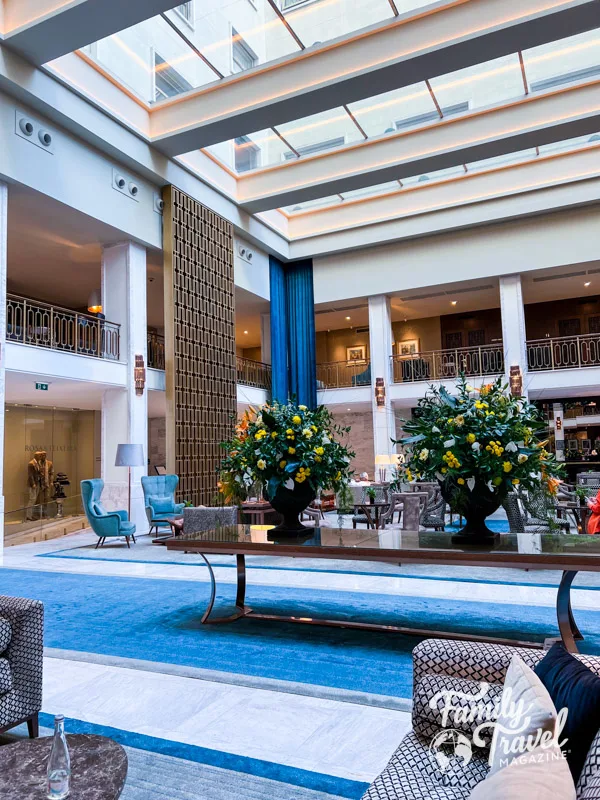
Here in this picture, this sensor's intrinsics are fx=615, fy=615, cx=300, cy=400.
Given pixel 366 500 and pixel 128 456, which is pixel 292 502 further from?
pixel 128 456

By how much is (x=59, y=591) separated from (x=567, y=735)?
18.0 feet

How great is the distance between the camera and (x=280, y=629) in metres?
4.30

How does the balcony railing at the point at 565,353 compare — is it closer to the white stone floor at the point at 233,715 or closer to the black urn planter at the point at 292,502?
the black urn planter at the point at 292,502

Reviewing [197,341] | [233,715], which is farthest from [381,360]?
[233,715]

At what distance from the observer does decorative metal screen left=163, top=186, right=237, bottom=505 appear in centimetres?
1138

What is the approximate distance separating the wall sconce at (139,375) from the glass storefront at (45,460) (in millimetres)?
3509

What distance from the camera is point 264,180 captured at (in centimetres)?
1314

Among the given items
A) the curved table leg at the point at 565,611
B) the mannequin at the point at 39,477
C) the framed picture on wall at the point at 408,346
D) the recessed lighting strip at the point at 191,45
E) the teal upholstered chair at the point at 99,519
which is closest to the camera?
the curved table leg at the point at 565,611

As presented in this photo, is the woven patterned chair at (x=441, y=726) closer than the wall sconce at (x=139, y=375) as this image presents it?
Yes

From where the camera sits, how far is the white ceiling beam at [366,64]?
26.8 feet

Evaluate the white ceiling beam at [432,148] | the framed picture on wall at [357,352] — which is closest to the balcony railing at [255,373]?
the white ceiling beam at [432,148]

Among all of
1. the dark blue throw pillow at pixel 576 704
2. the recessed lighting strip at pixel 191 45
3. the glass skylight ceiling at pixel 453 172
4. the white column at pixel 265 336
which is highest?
the recessed lighting strip at pixel 191 45

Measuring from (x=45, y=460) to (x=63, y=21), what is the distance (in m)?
9.74

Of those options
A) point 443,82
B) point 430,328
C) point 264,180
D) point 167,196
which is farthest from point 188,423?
point 430,328
